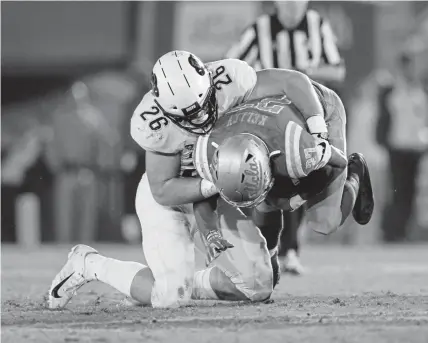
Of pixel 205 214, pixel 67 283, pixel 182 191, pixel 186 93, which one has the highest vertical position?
pixel 186 93

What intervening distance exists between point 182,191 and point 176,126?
28cm

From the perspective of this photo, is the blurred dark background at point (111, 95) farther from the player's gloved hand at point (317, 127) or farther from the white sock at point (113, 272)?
the player's gloved hand at point (317, 127)

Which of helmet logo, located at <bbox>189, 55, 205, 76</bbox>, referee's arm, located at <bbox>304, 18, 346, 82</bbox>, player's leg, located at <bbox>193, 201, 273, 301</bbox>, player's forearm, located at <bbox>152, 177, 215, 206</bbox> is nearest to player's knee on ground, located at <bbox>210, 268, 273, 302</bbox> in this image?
player's leg, located at <bbox>193, 201, 273, 301</bbox>

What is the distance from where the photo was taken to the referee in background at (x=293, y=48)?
572 centimetres

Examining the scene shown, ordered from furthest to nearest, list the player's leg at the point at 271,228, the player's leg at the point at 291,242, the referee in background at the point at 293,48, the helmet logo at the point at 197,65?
1. the referee in background at the point at 293,48
2. the player's leg at the point at 291,242
3. the player's leg at the point at 271,228
4. the helmet logo at the point at 197,65

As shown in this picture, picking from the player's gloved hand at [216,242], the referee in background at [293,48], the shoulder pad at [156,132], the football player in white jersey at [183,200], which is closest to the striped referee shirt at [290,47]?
the referee in background at [293,48]

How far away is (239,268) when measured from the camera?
406 cm

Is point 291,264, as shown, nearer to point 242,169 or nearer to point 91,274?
point 91,274

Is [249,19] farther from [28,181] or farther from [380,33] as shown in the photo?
[28,181]

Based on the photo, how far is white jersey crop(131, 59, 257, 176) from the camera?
149 inches

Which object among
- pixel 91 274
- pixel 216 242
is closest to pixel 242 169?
pixel 216 242

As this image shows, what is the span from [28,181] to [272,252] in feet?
16.6

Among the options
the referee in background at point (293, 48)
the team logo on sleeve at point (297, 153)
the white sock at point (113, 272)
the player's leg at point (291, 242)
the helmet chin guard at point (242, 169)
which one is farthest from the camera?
the referee in background at point (293, 48)

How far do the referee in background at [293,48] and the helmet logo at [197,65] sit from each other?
76.7 inches
